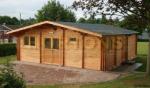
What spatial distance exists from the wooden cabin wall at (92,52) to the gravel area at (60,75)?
684 millimetres

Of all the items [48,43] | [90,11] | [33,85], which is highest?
[90,11]

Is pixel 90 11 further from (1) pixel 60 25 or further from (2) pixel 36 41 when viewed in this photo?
(2) pixel 36 41

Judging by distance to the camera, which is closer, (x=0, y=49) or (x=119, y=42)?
(x=119, y=42)

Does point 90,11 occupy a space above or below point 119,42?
A: above

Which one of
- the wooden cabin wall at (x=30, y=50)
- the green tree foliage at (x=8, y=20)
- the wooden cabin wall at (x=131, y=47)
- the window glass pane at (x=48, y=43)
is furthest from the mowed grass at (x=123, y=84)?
the green tree foliage at (x=8, y=20)

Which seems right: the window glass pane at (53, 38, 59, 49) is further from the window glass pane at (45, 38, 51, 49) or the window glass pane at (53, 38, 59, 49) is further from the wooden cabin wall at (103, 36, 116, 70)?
the wooden cabin wall at (103, 36, 116, 70)

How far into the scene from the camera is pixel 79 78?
20.0 m

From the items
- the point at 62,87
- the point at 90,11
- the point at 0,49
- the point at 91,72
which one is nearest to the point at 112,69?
the point at 91,72

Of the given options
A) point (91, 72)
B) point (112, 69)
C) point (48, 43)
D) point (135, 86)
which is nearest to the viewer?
point (135, 86)

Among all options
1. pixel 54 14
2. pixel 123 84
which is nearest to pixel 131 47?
pixel 123 84

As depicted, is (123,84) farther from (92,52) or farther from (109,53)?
(109,53)

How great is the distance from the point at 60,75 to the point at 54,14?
36604 mm

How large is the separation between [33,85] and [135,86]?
209 inches

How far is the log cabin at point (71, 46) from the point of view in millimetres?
22967
